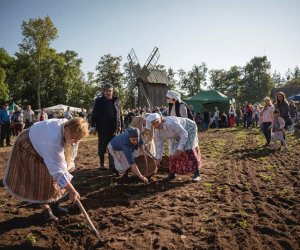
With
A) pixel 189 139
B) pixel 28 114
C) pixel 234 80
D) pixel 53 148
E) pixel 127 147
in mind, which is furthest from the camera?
pixel 234 80

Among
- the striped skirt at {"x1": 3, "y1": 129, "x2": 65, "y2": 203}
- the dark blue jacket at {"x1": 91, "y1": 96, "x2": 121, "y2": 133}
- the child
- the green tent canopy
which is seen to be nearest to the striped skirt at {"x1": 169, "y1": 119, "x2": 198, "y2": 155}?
the dark blue jacket at {"x1": 91, "y1": 96, "x2": 121, "y2": 133}

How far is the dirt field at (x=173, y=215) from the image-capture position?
320cm

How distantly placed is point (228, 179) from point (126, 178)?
2106mm

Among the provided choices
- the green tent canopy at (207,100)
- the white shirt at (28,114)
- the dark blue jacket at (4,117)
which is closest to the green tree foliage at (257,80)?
the green tent canopy at (207,100)

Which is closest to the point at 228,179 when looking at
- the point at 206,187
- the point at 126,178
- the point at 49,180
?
the point at 206,187

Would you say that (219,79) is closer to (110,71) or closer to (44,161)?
(110,71)

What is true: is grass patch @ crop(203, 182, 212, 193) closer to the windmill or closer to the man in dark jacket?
the man in dark jacket

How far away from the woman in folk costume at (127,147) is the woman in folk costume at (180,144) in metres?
0.43

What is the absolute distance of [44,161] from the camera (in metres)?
3.16

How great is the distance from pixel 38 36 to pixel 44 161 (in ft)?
122

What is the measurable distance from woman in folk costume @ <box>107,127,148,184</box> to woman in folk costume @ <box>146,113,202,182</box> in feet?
1.43

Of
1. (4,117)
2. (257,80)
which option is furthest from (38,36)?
(257,80)

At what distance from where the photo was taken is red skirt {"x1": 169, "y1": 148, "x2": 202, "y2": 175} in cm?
561

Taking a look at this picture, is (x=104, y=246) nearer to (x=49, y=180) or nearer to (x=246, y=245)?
(x=49, y=180)
